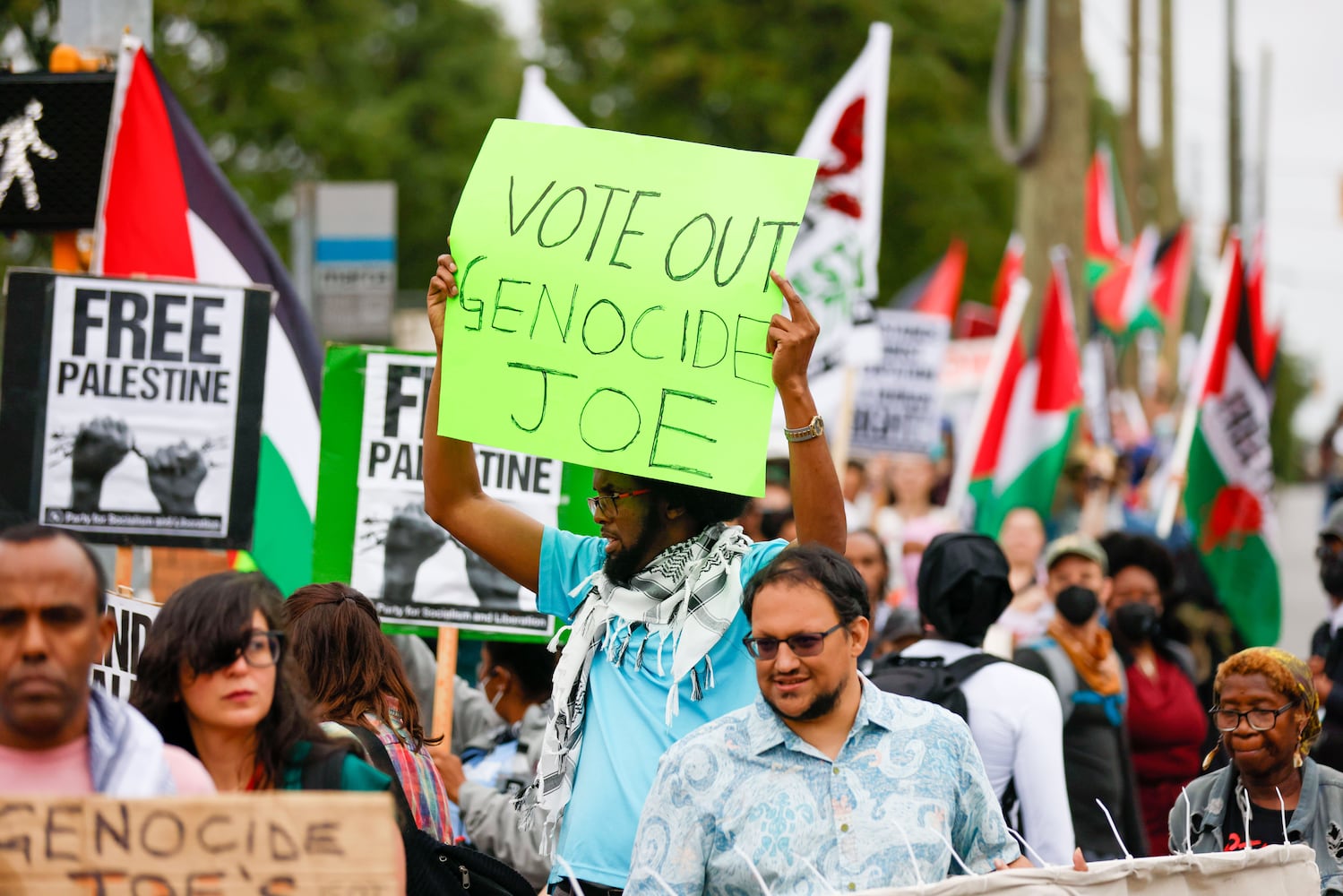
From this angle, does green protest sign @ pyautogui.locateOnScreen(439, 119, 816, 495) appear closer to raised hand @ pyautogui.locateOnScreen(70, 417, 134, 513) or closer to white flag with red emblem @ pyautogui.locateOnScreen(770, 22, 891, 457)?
raised hand @ pyautogui.locateOnScreen(70, 417, 134, 513)

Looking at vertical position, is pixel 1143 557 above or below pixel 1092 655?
above

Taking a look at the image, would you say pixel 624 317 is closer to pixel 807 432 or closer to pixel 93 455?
pixel 807 432

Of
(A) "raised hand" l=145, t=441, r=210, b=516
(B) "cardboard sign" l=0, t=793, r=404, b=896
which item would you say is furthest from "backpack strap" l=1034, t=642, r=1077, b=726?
(B) "cardboard sign" l=0, t=793, r=404, b=896

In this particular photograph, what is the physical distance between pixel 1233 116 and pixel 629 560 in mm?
30279

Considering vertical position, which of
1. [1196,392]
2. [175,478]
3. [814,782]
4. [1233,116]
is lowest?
[814,782]

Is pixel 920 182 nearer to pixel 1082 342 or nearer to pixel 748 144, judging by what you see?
pixel 748 144

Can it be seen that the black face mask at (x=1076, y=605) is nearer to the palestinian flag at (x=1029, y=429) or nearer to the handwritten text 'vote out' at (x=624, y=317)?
the handwritten text 'vote out' at (x=624, y=317)

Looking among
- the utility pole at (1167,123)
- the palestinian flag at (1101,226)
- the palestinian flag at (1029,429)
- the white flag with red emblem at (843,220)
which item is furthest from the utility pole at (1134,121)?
the white flag with red emblem at (843,220)

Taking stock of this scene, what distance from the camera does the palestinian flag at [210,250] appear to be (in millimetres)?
6227

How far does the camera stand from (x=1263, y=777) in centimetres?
427

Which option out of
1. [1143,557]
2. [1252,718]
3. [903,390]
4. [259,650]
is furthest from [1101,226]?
[259,650]

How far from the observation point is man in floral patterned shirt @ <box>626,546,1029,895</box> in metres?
3.07

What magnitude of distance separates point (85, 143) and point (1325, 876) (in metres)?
4.73

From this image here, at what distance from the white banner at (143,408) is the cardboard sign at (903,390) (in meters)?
7.72
